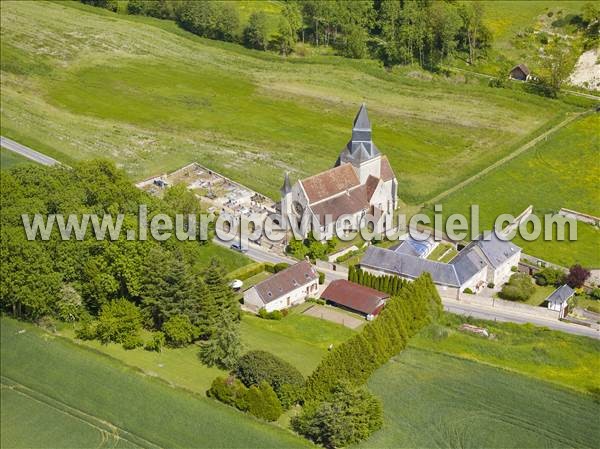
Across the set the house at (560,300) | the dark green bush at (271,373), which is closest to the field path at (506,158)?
the house at (560,300)

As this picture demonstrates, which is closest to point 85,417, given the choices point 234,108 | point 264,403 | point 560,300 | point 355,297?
point 264,403

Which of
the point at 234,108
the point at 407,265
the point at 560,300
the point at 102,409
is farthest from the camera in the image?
the point at 234,108

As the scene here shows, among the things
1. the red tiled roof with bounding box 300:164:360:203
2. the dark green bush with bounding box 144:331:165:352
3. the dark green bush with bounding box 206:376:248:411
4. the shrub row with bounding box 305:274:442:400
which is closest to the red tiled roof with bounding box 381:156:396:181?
the red tiled roof with bounding box 300:164:360:203

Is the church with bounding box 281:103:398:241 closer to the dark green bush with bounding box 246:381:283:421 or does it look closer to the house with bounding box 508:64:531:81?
the dark green bush with bounding box 246:381:283:421

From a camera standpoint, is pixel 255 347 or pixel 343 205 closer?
pixel 255 347

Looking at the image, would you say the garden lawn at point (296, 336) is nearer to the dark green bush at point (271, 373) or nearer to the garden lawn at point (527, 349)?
the dark green bush at point (271, 373)

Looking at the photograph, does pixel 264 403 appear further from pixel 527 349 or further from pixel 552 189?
pixel 552 189
